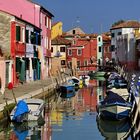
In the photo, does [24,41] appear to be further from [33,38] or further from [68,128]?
[68,128]

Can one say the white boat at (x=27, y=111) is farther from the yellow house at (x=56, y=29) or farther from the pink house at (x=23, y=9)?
the yellow house at (x=56, y=29)

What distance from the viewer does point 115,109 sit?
28.5 metres

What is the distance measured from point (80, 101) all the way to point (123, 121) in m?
15.8

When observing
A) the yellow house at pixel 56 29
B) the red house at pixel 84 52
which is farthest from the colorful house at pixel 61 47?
the yellow house at pixel 56 29

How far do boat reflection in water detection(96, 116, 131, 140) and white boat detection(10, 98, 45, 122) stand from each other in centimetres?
341

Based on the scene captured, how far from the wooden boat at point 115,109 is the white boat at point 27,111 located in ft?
11.4

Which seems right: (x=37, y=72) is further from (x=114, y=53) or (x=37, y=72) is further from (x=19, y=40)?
(x=114, y=53)

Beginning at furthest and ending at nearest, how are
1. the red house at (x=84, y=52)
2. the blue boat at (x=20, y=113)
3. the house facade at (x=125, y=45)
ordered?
the red house at (x=84, y=52) → the house facade at (x=125, y=45) → the blue boat at (x=20, y=113)

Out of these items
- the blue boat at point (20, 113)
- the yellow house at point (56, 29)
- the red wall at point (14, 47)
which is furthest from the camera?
the yellow house at point (56, 29)

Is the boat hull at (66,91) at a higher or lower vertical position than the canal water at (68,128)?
higher

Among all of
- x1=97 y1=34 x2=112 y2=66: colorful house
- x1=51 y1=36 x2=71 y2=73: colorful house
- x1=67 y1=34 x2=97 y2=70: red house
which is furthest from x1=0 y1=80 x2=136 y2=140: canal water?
x1=97 y1=34 x2=112 y2=66: colorful house

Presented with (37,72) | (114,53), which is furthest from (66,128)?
(114,53)

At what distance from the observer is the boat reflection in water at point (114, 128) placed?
2556 cm

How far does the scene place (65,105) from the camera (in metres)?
40.3
